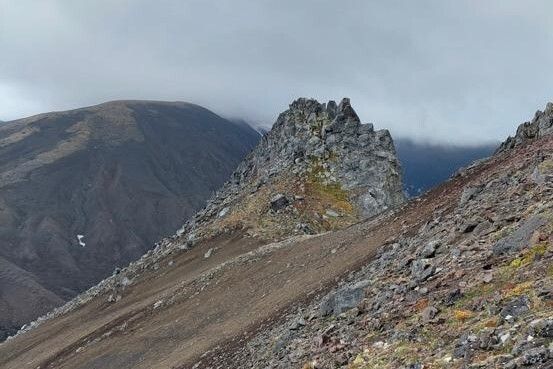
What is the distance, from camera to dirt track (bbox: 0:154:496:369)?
32750 millimetres

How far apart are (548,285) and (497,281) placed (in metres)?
2.11

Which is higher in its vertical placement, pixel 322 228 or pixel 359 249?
pixel 359 249

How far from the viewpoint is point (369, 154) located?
87438 millimetres

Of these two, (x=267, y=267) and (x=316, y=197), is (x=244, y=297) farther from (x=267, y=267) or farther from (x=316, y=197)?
(x=316, y=197)

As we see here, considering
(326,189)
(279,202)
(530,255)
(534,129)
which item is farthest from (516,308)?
(326,189)

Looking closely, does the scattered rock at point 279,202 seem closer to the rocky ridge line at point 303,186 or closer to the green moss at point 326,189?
the rocky ridge line at point 303,186

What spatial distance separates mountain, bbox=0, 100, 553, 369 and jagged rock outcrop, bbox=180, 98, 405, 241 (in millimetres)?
487

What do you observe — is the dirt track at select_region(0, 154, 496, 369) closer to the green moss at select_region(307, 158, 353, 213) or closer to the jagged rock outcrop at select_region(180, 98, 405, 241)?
the jagged rock outcrop at select_region(180, 98, 405, 241)

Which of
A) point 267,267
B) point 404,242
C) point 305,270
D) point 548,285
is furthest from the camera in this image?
point 267,267

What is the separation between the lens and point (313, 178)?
78.1 metres

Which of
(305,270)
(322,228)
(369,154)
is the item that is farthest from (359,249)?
(369,154)

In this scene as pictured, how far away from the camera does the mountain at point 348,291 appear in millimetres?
13828

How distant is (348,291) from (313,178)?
56.4 m

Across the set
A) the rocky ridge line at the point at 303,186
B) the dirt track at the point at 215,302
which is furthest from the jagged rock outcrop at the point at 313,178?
the dirt track at the point at 215,302
